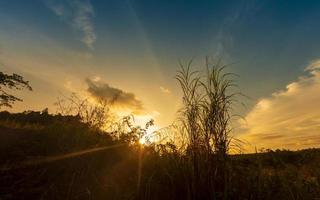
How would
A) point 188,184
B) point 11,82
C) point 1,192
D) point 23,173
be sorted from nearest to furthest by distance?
point 188,184 → point 1,192 → point 23,173 → point 11,82

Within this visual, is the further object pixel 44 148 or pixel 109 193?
pixel 44 148

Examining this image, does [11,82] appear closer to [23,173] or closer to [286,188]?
[23,173]

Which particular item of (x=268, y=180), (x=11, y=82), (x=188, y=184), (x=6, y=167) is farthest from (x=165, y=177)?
(x=11, y=82)

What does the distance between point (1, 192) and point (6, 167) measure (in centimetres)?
106

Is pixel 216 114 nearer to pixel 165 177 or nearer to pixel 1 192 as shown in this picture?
pixel 165 177

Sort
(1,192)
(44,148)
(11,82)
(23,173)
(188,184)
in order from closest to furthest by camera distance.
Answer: (188,184) < (1,192) < (23,173) < (44,148) < (11,82)

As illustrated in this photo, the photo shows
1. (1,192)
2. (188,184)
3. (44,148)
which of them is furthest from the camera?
(44,148)

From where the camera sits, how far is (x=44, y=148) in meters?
7.71

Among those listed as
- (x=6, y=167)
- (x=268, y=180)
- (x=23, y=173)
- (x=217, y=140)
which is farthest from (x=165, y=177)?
(x=6, y=167)

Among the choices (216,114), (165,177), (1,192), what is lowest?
(1,192)

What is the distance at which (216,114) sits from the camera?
5.37 metres

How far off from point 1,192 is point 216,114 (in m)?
3.64

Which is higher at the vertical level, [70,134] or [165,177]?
[70,134]

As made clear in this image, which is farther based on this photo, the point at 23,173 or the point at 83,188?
the point at 23,173
